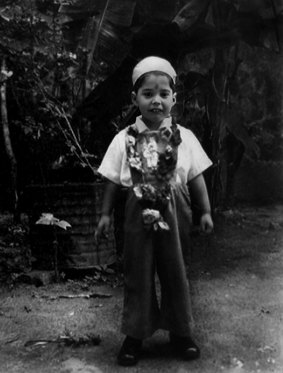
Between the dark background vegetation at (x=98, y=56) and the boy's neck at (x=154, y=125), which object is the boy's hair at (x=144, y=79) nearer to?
the boy's neck at (x=154, y=125)

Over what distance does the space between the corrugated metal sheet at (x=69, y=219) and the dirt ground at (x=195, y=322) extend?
210mm

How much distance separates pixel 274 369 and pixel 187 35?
98.1 inches

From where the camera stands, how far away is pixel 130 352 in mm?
2443

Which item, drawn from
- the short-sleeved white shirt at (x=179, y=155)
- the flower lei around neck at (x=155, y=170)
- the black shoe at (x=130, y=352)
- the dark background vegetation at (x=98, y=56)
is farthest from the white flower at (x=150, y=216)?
the dark background vegetation at (x=98, y=56)

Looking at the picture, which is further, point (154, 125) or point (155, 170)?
point (154, 125)

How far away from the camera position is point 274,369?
2367 mm

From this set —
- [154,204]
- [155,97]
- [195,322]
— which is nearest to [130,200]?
[154,204]

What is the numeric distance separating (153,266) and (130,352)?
41 cm

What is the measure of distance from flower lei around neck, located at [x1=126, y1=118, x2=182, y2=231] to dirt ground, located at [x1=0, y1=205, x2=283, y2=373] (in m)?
0.69

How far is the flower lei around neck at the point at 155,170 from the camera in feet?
→ 7.75

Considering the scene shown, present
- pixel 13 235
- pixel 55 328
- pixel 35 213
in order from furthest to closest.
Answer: pixel 13 235 < pixel 35 213 < pixel 55 328

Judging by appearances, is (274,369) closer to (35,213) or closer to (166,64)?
(166,64)

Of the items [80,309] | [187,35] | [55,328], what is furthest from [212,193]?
[55,328]

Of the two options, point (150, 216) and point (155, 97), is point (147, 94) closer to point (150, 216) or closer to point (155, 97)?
point (155, 97)
